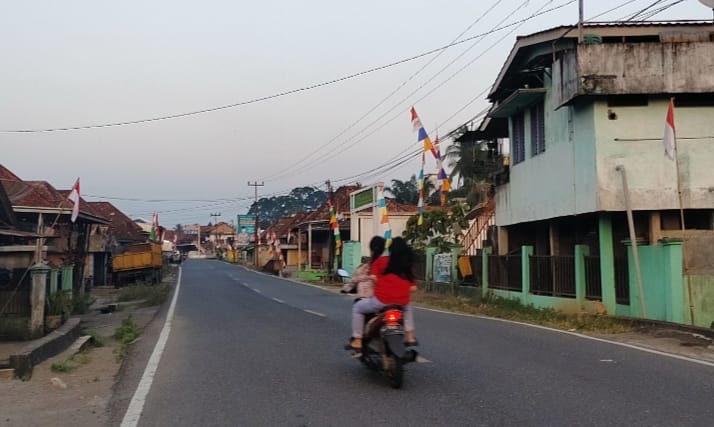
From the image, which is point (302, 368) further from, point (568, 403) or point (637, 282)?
point (637, 282)

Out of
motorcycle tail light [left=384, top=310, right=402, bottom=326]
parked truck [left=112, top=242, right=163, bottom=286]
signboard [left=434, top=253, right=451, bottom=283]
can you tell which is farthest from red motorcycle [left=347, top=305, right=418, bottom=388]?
parked truck [left=112, top=242, right=163, bottom=286]

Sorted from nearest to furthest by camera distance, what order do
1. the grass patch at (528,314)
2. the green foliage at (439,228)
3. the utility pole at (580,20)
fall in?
the grass patch at (528,314) → the utility pole at (580,20) → the green foliage at (439,228)

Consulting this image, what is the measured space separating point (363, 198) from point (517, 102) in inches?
979

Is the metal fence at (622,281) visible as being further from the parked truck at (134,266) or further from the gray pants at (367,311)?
the parked truck at (134,266)

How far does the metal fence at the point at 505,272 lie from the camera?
22.6m

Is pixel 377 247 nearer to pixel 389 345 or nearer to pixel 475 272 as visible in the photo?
pixel 389 345

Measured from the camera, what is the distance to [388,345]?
7664 mm

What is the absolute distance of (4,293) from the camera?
51.1ft

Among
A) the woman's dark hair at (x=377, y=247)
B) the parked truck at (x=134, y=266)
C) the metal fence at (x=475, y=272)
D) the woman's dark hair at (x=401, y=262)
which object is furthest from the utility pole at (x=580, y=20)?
the parked truck at (x=134, y=266)

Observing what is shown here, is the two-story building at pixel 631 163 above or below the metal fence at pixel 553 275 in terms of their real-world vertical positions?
above

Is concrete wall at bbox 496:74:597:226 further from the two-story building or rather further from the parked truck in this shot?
the parked truck

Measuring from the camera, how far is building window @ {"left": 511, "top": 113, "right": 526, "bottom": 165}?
2298 cm

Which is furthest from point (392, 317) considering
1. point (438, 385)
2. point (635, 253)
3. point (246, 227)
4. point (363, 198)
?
point (246, 227)

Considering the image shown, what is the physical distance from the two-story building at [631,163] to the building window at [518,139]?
2.74 meters
